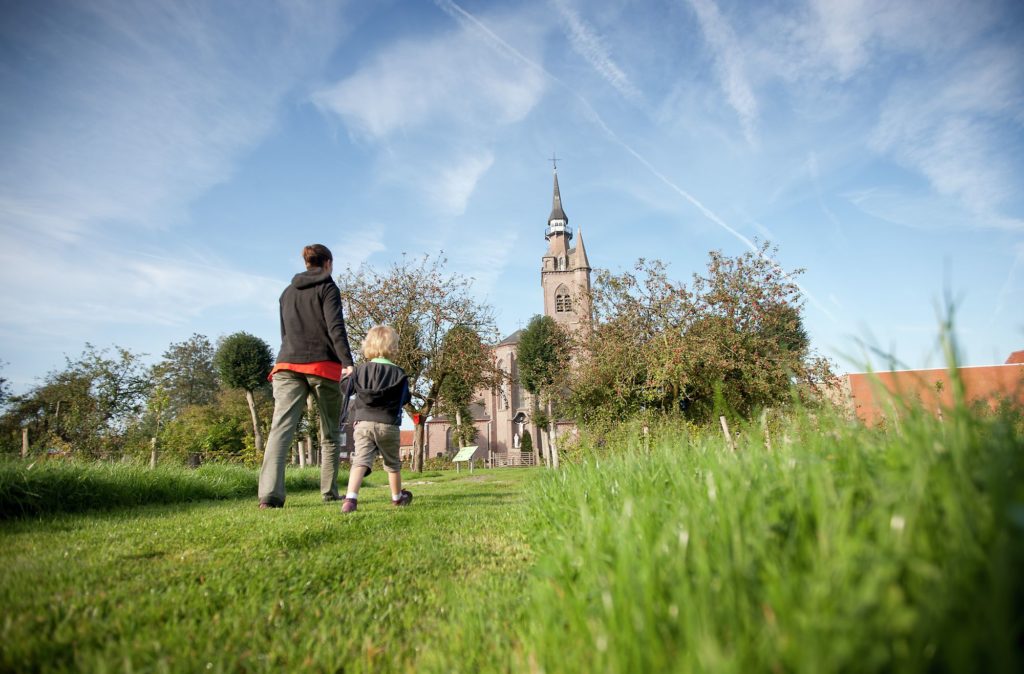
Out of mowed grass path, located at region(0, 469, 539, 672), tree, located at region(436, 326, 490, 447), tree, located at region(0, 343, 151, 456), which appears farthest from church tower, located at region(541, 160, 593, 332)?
mowed grass path, located at region(0, 469, 539, 672)

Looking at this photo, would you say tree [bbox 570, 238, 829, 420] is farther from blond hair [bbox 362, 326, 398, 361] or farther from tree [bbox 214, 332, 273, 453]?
tree [bbox 214, 332, 273, 453]

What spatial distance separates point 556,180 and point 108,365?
217ft

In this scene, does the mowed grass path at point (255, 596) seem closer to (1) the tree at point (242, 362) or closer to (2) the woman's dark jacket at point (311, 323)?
(2) the woman's dark jacket at point (311, 323)

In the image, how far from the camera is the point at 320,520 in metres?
4.21

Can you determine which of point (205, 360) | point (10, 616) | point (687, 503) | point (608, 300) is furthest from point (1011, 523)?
point (205, 360)

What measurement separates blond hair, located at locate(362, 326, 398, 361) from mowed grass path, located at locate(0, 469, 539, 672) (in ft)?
6.65

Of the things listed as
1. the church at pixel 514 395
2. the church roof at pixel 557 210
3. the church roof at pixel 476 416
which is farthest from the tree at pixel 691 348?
the church roof at pixel 557 210

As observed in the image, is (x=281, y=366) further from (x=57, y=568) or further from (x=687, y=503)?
(x=687, y=503)

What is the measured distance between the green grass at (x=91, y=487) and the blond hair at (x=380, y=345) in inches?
122

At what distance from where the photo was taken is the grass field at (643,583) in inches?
38.3

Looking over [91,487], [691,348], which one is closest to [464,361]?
[691,348]

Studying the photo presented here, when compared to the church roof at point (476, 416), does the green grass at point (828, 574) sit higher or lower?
lower

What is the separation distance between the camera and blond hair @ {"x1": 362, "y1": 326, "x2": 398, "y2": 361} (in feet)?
18.7

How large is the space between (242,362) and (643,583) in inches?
1600
